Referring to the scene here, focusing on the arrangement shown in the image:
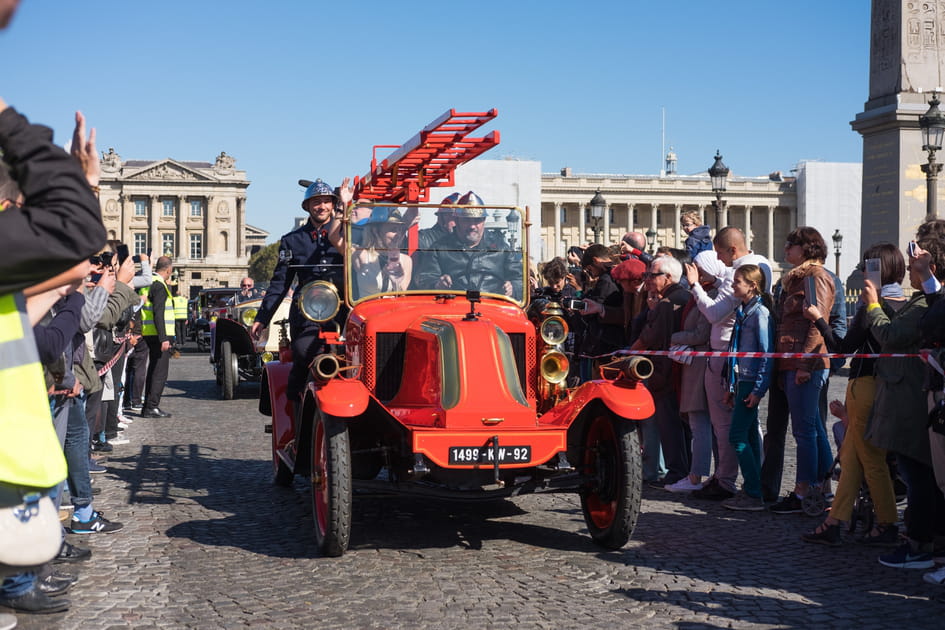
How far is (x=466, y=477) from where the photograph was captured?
544 cm

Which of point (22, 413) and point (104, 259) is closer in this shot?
point (22, 413)

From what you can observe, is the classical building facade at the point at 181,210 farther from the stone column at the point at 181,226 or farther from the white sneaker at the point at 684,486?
the white sneaker at the point at 684,486

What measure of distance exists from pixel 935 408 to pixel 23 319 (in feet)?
14.3

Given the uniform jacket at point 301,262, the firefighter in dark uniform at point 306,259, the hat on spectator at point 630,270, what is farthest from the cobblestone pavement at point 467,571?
the hat on spectator at point 630,270

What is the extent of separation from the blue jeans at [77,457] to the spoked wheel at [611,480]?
9.59ft

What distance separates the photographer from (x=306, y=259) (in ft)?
24.8

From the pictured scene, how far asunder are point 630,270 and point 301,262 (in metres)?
2.80

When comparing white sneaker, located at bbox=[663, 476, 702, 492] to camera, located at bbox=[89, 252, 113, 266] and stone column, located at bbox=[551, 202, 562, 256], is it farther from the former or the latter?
stone column, located at bbox=[551, 202, 562, 256]

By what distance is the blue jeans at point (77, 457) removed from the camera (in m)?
6.14

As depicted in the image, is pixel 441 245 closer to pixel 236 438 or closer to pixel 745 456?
pixel 745 456

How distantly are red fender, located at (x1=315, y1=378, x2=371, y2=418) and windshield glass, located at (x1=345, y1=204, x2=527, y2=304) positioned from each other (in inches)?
45.2

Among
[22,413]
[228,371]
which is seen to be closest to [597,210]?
[228,371]

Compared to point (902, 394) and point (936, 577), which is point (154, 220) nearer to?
point (902, 394)

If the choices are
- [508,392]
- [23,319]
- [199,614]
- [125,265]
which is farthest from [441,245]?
[23,319]
